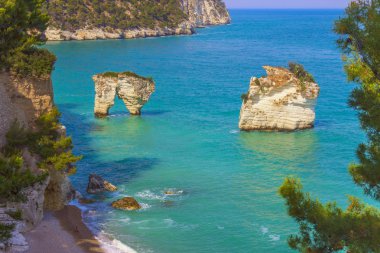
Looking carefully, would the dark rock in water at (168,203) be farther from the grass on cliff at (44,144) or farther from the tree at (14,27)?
the tree at (14,27)

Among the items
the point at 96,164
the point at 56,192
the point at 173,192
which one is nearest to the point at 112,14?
the point at 96,164

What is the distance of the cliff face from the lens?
483 feet

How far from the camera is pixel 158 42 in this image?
144500mm

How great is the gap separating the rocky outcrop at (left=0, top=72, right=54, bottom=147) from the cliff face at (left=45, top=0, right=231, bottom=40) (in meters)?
117

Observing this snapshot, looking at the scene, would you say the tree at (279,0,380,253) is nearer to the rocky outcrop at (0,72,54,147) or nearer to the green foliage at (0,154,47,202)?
the green foliage at (0,154,47,202)

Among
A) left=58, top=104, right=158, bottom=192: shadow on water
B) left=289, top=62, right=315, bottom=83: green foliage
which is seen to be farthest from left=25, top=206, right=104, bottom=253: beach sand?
left=289, top=62, right=315, bottom=83: green foliage

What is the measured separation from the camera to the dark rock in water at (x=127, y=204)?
1276 inches

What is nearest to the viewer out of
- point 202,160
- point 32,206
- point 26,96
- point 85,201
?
point 32,206

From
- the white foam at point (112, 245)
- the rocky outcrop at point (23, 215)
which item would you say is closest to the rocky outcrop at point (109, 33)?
the rocky outcrop at point (23, 215)

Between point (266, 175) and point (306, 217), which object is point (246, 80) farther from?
point (306, 217)

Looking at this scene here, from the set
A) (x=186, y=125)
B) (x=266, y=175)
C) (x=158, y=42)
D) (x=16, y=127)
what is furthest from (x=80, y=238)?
(x=158, y=42)

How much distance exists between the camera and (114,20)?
509 feet

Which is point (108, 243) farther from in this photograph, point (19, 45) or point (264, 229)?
point (19, 45)

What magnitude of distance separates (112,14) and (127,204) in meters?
132
